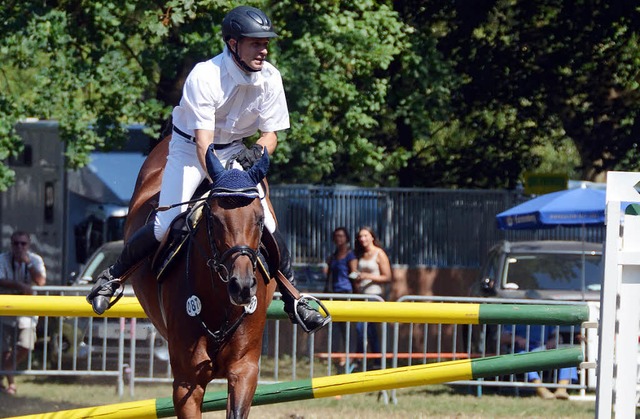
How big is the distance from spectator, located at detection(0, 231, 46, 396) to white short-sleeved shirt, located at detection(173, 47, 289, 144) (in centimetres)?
627

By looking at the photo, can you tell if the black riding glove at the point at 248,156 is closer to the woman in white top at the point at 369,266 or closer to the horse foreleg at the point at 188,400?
the horse foreleg at the point at 188,400

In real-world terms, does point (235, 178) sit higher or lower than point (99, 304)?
higher

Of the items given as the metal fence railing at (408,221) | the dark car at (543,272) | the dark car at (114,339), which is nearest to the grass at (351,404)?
the dark car at (114,339)

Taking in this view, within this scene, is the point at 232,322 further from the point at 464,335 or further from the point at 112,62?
the point at 112,62

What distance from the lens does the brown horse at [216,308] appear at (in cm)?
601

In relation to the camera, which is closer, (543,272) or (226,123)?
(226,123)

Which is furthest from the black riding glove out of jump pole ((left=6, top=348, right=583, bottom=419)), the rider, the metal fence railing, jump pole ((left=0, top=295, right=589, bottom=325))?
the metal fence railing

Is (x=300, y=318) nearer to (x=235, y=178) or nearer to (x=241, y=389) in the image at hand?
(x=241, y=389)

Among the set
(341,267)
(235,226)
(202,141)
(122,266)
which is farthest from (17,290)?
(235,226)

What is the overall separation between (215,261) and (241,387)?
26.1 inches

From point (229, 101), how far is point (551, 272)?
881cm

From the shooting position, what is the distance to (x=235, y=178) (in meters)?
6.12

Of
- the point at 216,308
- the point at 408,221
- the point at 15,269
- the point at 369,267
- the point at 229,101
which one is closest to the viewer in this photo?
the point at 216,308

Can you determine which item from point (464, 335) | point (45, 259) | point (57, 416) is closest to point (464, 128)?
point (45, 259)
